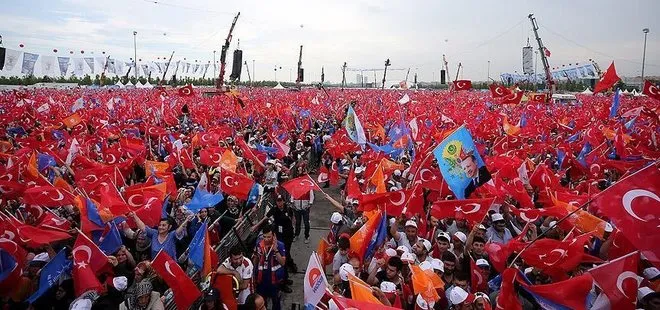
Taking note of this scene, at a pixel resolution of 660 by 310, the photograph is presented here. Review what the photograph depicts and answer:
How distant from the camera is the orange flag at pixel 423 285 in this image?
420cm

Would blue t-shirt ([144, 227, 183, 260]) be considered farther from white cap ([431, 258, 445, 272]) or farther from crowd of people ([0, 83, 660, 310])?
white cap ([431, 258, 445, 272])

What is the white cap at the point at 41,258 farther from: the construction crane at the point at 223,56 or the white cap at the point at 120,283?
the construction crane at the point at 223,56

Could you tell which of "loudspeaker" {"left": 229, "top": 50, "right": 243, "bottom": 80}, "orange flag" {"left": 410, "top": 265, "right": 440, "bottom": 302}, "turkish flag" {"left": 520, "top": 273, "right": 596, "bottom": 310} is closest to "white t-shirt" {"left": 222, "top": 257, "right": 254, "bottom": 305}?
"orange flag" {"left": 410, "top": 265, "right": 440, "bottom": 302}

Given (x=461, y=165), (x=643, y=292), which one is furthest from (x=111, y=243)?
(x=643, y=292)

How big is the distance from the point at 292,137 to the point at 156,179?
341 inches

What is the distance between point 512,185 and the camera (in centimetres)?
705

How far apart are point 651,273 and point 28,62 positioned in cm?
4742

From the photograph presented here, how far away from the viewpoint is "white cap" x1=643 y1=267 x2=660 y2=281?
450 cm

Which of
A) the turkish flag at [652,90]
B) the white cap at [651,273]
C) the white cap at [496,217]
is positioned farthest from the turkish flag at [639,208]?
the turkish flag at [652,90]

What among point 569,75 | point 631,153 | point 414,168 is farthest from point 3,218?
point 569,75

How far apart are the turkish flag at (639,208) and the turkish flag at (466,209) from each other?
1.69 metres

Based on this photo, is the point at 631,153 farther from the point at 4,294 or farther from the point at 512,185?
the point at 4,294

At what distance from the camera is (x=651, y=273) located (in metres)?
4.54

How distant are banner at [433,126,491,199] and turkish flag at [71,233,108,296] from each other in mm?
4321
